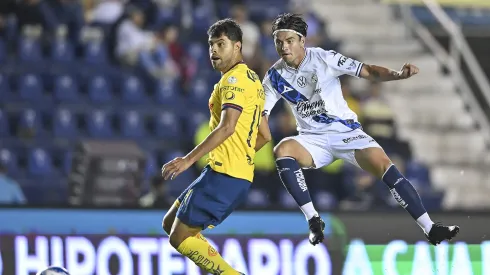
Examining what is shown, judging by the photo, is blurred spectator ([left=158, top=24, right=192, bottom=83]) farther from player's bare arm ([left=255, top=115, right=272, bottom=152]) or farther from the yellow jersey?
the yellow jersey

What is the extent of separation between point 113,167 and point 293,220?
7.94 ft

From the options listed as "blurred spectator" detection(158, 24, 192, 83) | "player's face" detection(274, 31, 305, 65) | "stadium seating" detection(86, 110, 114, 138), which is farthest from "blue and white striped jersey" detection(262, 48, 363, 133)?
"blurred spectator" detection(158, 24, 192, 83)

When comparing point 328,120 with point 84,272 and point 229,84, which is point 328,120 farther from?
point 84,272

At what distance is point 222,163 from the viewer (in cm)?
944

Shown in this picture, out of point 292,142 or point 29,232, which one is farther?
point 29,232

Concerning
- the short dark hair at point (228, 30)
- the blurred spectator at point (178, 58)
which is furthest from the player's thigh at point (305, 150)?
the blurred spectator at point (178, 58)

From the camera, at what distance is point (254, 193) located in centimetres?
1541

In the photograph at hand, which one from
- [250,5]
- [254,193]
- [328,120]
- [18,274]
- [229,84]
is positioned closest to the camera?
[229,84]

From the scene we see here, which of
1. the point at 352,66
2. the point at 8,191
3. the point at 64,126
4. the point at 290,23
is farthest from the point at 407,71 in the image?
the point at 64,126

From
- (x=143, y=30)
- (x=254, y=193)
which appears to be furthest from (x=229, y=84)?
(x=143, y=30)

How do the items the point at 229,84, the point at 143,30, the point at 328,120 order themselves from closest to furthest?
the point at 229,84
the point at 328,120
the point at 143,30

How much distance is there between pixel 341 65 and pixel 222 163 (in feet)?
4.18

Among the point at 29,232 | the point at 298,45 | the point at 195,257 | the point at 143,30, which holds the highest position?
the point at 143,30

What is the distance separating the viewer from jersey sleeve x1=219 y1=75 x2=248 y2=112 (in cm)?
918
